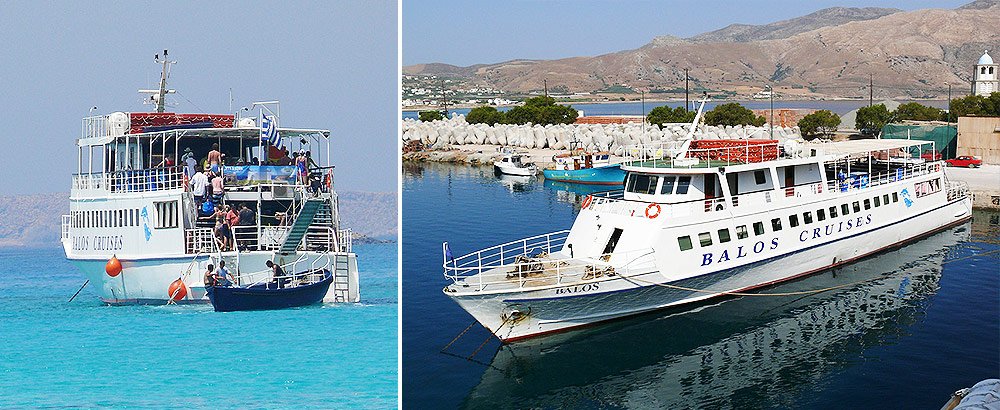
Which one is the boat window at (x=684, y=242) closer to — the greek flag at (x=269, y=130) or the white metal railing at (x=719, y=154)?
the white metal railing at (x=719, y=154)

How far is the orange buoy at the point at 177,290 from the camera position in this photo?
20984 mm

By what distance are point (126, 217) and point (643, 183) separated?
11.9 metres

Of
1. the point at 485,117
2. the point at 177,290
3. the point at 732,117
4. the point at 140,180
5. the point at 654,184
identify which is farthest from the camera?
the point at 485,117

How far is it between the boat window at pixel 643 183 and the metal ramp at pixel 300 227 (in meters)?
7.13

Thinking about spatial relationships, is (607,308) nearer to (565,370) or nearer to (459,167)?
(565,370)

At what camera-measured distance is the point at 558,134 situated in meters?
51.9

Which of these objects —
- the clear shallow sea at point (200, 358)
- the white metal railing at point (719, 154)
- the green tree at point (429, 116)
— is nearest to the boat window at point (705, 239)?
the white metal railing at point (719, 154)

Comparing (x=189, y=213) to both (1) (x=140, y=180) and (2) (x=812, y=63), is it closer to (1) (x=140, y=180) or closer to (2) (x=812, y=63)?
(1) (x=140, y=180)

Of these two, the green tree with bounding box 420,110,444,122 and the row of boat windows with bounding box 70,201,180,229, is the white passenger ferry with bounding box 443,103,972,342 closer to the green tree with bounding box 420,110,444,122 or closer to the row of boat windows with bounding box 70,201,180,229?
the row of boat windows with bounding box 70,201,180,229

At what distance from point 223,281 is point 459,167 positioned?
87.1ft

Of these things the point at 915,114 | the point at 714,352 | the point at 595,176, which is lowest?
the point at 714,352

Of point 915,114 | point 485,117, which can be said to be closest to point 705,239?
point 915,114

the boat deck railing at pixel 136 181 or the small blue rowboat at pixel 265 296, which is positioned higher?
the boat deck railing at pixel 136 181

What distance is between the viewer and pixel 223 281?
2028 centimetres
